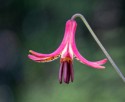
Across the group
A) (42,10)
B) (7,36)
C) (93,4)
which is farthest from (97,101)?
(7,36)

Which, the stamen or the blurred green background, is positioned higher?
the blurred green background

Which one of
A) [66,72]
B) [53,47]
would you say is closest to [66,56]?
[66,72]

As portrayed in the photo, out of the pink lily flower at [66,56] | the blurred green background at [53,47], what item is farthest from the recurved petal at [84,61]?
the blurred green background at [53,47]

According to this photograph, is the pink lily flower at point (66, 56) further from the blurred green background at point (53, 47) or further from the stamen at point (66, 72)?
the blurred green background at point (53, 47)

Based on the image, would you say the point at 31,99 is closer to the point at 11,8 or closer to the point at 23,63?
the point at 23,63

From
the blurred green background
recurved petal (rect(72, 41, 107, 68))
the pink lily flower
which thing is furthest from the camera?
the blurred green background

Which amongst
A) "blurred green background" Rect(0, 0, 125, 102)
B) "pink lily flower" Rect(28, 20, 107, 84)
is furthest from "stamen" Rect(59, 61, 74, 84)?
"blurred green background" Rect(0, 0, 125, 102)

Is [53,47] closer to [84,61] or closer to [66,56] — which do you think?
[66,56]

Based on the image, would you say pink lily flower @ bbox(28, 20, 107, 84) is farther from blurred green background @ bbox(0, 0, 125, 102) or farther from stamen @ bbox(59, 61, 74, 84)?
blurred green background @ bbox(0, 0, 125, 102)
